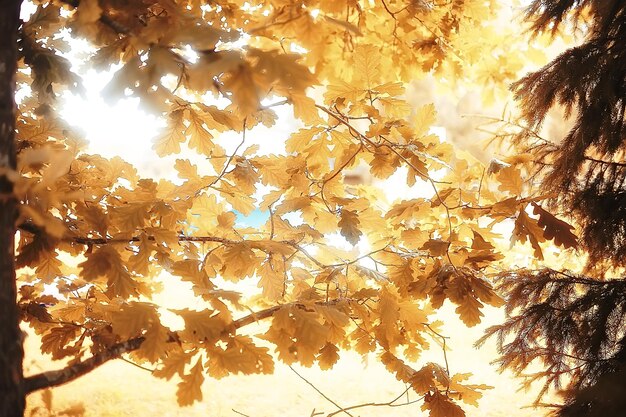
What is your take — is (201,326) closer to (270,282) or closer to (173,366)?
(173,366)

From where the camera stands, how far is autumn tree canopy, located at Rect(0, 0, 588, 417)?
3.76 ft

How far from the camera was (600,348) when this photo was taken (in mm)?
2006

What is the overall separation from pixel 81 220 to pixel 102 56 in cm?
74

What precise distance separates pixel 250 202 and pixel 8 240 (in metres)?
0.95

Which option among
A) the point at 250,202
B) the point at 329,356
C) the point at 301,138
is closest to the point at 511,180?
the point at 301,138

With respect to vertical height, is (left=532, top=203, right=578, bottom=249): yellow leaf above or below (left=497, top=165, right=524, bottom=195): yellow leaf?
below

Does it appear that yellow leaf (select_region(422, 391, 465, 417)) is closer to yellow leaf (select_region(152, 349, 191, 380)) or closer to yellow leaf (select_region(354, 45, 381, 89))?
yellow leaf (select_region(152, 349, 191, 380))

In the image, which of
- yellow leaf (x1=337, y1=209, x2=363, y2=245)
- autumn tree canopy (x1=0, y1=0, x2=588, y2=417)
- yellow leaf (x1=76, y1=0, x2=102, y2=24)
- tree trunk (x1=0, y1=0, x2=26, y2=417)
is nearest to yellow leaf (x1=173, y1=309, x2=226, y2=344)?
autumn tree canopy (x1=0, y1=0, x2=588, y2=417)

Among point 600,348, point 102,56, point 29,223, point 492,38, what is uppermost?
point 492,38

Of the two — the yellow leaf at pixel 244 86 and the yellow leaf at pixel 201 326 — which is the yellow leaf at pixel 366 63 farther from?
the yellow leaf at pixel 201 326

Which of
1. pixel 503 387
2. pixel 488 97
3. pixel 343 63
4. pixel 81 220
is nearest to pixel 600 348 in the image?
pixel 488 97

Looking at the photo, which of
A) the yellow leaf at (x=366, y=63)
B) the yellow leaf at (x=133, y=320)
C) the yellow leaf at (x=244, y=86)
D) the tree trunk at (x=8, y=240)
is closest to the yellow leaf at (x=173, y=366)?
the yellow leaf at (x=133, y=320)

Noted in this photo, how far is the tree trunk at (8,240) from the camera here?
1.16m

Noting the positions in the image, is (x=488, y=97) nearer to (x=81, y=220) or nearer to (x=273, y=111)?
(x=273, y=111)
